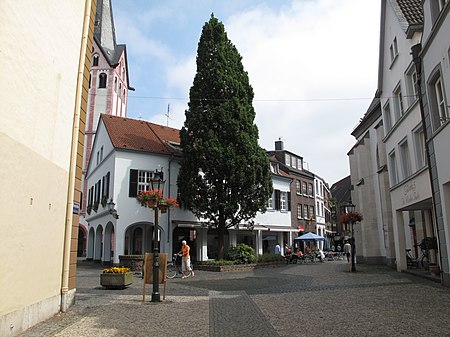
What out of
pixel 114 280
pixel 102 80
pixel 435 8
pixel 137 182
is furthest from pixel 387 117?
pixel 102 80

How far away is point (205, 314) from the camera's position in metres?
9.42

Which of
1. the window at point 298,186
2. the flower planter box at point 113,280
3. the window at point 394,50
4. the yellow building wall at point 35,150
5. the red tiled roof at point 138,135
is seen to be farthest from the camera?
the window at point 298,186

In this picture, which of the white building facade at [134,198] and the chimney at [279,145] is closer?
the white building facade at [134,198]

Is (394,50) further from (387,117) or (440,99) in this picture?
(440,99)

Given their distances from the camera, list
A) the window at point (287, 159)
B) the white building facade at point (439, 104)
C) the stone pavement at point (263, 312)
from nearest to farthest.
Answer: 1. the stone pavement at point (263, 312)
2. the white building facade at point (439, 104)
3. the window at point (287, 159)

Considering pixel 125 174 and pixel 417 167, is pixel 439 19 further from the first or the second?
pixel 125 174

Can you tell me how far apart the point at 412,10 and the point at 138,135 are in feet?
64.1

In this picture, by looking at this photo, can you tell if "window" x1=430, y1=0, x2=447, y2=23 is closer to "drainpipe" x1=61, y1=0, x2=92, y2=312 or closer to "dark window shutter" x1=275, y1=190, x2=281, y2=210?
"drainpipe" x1=61, y1=0, x2=92, y2=312

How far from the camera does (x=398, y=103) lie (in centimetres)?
1958

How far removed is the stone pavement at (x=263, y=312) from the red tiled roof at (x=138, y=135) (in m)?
14.5

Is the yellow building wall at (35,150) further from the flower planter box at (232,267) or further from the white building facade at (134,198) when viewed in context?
the white building facade at (134,198)

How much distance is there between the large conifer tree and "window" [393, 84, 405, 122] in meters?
9.53

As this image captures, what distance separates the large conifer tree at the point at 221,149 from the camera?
2552 centimetres

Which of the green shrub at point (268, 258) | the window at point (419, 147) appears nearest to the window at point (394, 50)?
the window at point (419, 147)
